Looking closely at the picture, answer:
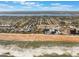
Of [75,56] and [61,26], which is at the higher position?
[61,26]

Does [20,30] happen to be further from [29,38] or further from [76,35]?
[76,35]

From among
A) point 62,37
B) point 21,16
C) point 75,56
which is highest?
point 21,16

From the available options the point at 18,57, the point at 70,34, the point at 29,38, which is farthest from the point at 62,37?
the point at 18,57

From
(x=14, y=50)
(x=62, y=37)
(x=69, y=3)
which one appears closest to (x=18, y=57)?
(x=14, y=50)

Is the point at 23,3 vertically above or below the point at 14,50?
above

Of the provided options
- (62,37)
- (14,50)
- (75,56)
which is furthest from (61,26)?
(14,50)

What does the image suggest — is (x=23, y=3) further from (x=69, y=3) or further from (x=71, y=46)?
(x=71, y=46)

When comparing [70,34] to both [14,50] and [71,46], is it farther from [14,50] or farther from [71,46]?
[14,50]
